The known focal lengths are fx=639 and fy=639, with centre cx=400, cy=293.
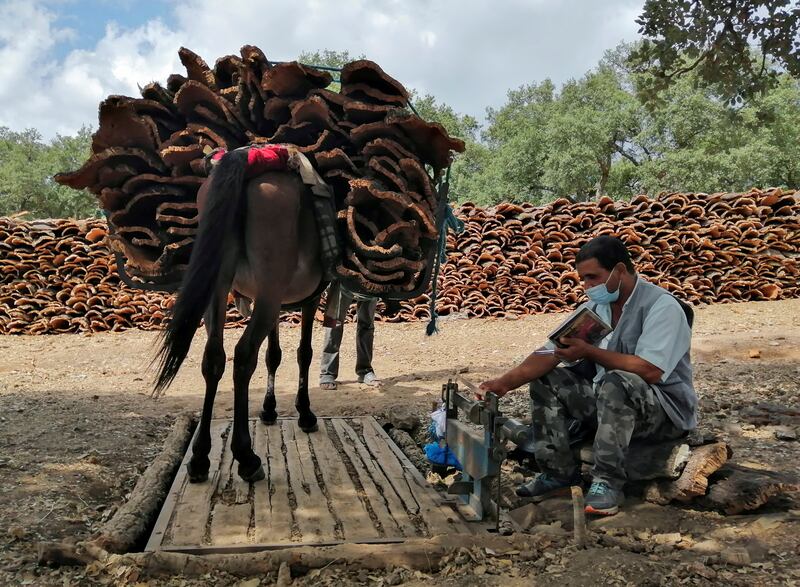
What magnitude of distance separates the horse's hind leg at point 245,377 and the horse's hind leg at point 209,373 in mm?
105

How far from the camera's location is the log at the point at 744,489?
2779mm

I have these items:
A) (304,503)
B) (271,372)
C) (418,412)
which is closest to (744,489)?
(304,503)

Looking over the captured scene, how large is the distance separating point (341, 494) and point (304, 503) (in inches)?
8.9

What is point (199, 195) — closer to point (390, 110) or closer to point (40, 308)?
point (390, 110)

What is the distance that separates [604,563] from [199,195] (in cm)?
264

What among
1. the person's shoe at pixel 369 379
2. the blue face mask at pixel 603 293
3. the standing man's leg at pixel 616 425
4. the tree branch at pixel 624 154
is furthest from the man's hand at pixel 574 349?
the tree branch at pixel 624 154

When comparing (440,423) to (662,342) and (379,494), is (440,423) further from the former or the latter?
(662,342)

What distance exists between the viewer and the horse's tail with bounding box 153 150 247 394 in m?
3.02

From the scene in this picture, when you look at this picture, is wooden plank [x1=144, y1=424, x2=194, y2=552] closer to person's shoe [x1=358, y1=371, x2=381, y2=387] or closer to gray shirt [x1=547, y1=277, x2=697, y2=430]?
gray shirt [x1=547, y1=277, x2=697, y2=430]

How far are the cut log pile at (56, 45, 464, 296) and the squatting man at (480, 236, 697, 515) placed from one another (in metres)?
0.96

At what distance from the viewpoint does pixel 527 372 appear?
3193mm

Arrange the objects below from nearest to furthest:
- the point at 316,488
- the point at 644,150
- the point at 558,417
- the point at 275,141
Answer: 1. the point at 558,417
2. the point at 316,488
3. the point at 275,141
4. the point at 644,150

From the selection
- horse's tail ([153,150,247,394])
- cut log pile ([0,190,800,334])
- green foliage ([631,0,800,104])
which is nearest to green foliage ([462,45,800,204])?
cut log pile ([0,190,800,334])

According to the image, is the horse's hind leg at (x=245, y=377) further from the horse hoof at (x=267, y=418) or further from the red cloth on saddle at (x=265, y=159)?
the horse hoof at (x=267, y=418)
